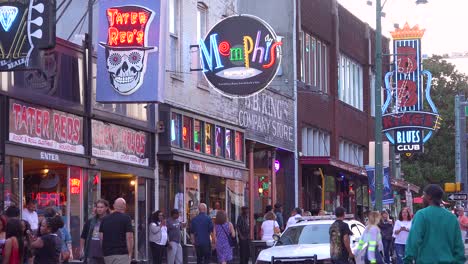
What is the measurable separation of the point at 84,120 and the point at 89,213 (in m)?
2.09

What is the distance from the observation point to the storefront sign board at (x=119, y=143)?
26344 millimetres

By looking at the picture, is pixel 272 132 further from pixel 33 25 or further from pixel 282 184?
pixel 33 25

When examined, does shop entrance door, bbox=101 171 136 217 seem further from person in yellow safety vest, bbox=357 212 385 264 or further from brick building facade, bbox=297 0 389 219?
brick building facade, bbox=297 0 389 219

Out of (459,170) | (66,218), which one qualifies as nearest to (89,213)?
(66,218)

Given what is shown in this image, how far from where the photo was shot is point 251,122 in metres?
36.5

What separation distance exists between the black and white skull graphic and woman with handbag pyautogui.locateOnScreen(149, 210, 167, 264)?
3.10m

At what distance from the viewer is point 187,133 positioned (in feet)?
103

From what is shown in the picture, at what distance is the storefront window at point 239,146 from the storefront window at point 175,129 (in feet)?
15.7

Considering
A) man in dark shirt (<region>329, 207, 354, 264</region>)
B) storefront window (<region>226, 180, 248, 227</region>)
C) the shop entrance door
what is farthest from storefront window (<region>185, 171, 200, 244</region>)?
man in dark shirt (<region>329, 207, 354, 264</region>)

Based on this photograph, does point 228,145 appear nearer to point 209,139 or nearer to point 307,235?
point 209,139

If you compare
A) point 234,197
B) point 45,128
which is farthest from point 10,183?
point 234,197

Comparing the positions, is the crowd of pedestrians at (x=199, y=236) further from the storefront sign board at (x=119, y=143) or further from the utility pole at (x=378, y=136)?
the storefront sign board at (x=119, y=143)

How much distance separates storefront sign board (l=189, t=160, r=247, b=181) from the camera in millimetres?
31081

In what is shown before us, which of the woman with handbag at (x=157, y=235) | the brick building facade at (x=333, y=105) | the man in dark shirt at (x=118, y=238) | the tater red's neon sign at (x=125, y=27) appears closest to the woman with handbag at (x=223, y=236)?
the woman with handbag at (x=157, y=235)
